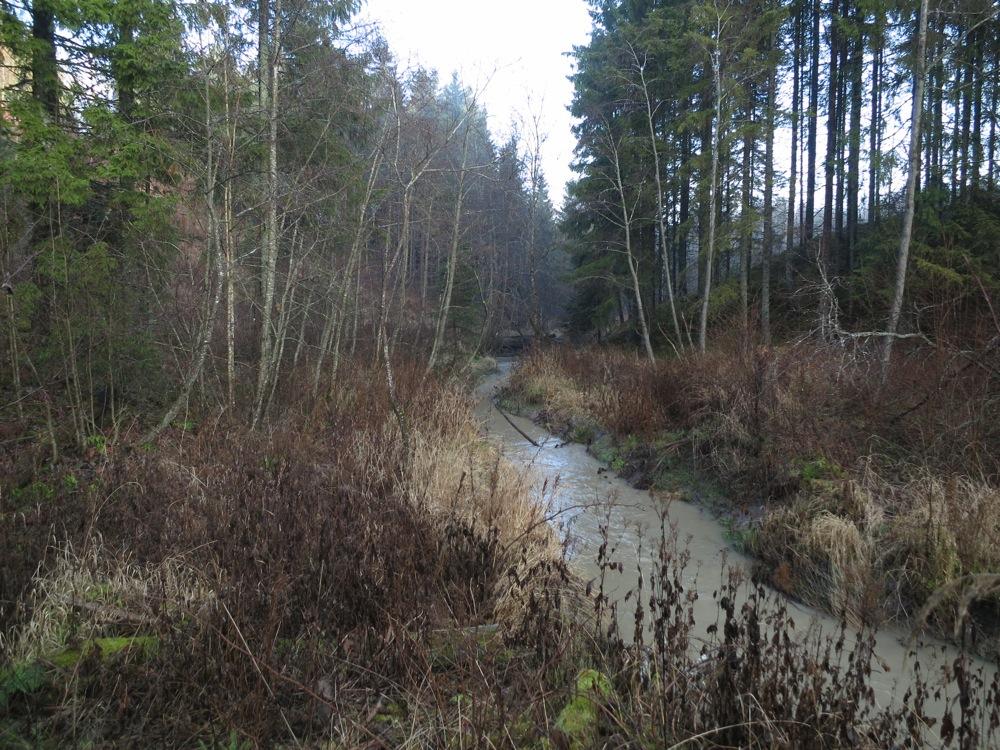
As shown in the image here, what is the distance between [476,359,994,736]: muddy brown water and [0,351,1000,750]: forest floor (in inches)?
11.3

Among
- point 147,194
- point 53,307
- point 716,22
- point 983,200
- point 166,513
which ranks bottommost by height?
point 166,513

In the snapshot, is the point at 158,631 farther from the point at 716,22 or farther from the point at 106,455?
the point at 716,22

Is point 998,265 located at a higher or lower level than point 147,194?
lower

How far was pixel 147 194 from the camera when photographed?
7.36m

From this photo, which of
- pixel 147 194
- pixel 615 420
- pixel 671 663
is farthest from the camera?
pixel 615 420

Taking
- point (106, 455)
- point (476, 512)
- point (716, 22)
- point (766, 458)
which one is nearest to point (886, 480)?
point (766, 458)

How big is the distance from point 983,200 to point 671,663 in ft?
49.1

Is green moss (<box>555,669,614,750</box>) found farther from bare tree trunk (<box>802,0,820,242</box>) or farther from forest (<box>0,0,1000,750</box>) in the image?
bare tree trunk (<box>802,0,820,242</box>)

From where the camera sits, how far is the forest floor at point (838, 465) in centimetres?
388

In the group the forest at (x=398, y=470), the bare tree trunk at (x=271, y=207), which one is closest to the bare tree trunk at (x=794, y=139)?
the forest at (x=398, y=470)

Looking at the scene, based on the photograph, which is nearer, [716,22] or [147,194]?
[147,194]

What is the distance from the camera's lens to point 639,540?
458 cm

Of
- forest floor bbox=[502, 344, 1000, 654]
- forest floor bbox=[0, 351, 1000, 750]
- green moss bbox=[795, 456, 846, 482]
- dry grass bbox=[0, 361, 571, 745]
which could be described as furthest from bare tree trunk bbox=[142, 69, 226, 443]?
green moss bbox=[795, 456, 846, 482]

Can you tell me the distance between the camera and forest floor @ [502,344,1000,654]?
388 cm
